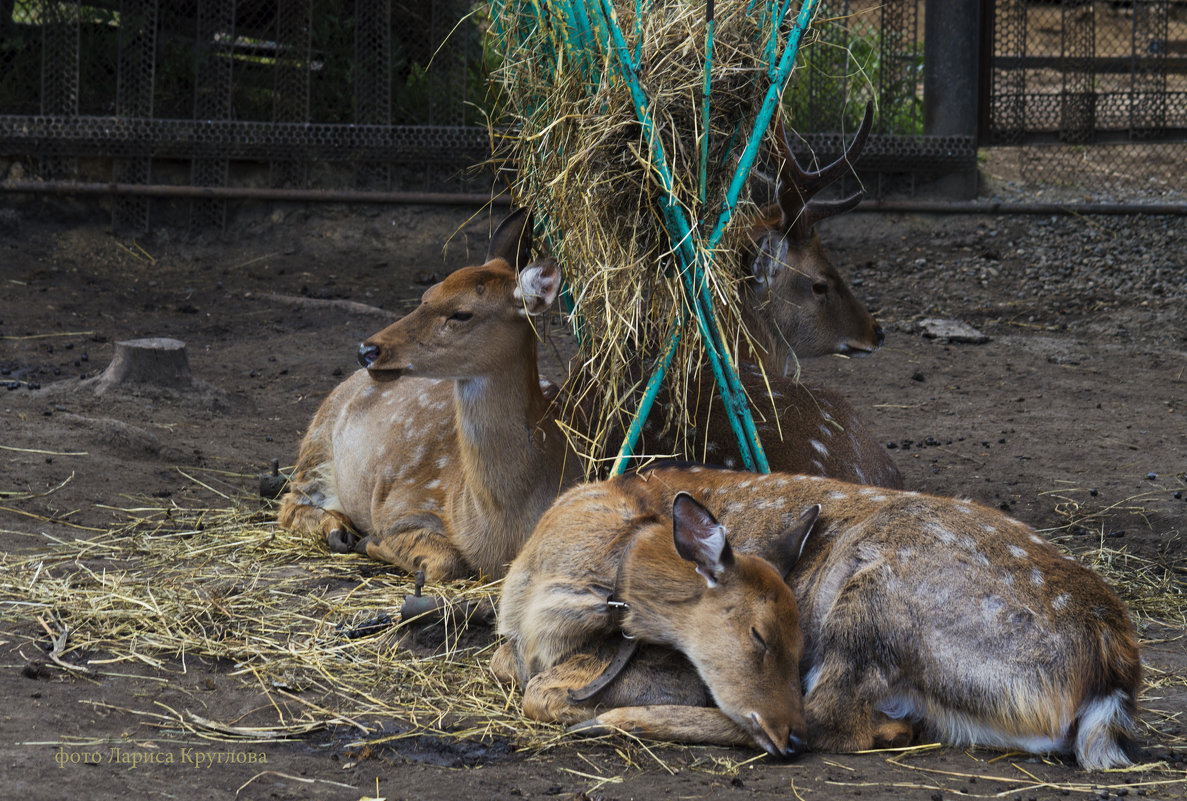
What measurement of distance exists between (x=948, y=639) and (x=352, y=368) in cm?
600

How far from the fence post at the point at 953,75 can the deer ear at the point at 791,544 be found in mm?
8487

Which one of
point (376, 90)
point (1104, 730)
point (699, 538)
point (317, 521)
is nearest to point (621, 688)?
point (699, 538)

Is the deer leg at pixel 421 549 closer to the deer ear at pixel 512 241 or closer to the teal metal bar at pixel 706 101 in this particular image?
the deer ear at pixel 512 241

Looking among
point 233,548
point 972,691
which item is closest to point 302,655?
point 233,548

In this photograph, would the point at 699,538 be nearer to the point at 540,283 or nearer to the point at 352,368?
the point at 540,283

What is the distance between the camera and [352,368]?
918 cm

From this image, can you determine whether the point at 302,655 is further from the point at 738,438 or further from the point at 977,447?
the point at 977,447

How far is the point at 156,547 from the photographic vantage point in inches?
231

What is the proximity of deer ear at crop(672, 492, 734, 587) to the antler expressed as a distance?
2.21m

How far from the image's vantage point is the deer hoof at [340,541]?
20.2 ft

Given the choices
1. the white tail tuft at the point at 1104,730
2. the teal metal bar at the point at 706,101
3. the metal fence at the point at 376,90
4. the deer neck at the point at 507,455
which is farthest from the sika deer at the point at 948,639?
the metal fence at the point at 376,90

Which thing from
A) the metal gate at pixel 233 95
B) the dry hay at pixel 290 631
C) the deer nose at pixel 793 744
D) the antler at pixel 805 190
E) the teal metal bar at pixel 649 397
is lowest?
the dry hay at pixel 290 631

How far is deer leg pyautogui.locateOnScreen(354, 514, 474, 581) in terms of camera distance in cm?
550

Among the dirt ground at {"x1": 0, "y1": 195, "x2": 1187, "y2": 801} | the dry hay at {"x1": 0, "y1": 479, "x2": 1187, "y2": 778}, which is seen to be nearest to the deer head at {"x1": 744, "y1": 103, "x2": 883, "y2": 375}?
the dirt ground at {"x1": 0, "y1": 195, "x2": 1187, "y2": 801}
